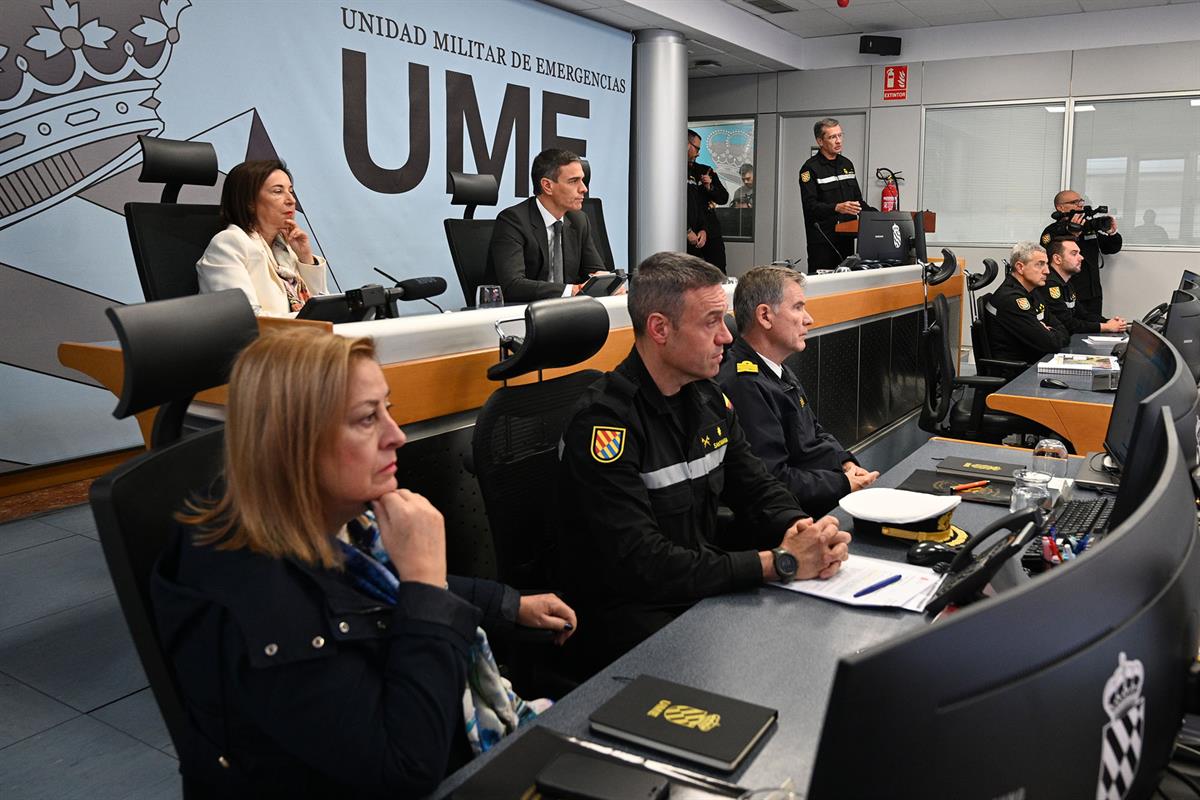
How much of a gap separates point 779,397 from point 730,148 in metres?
8.25

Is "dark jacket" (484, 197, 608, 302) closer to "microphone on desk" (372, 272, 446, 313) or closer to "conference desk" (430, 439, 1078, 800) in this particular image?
"microphone on desk" (372, 272, 446, 313)

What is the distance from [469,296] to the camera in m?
4.35

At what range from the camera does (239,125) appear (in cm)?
491

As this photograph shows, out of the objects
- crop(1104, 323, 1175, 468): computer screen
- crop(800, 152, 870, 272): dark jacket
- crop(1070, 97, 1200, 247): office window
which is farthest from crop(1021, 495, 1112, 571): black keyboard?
crop(1070, 97, 1200, 247): office window

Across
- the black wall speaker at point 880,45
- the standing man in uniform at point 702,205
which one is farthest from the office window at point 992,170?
the standing man in uniform at point 702,205

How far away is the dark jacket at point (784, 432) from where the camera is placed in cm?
247

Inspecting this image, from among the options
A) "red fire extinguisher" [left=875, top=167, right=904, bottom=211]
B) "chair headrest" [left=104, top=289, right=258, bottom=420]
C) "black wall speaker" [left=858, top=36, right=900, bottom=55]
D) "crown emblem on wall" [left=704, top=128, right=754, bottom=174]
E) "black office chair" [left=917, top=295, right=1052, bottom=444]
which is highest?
"black wall speaker" [left=858, top=36, right=900, bottom=55]

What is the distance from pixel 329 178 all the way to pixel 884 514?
4.42 metres

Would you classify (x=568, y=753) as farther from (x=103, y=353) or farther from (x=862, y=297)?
(x=862, y=297)

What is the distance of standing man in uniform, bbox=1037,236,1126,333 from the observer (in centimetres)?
554

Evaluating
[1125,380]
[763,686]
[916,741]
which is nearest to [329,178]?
[1125,380]

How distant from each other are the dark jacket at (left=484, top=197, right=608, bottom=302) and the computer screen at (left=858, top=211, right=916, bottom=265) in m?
2.16

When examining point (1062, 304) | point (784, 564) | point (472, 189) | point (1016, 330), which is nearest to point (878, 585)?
point (784, 564)

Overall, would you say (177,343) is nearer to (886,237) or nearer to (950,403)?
(950,403)
